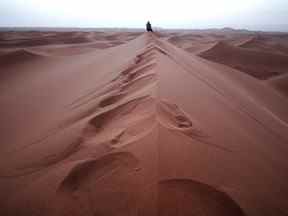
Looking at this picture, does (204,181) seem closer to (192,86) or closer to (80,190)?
(80,190)

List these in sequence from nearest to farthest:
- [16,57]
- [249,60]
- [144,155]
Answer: [144,155]
[16,57]
[249,60]

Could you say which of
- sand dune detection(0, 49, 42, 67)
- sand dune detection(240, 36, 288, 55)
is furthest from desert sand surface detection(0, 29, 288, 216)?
sand dune detection(240, 36, 288, 55)

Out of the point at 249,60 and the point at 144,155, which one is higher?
the point at 144,155

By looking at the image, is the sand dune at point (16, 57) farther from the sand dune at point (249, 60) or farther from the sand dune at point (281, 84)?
the sand dune at point (281, 84)

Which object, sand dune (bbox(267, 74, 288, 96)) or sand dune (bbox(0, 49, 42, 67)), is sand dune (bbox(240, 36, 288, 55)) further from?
sand dune (bbox(0, 49, 42, 67))

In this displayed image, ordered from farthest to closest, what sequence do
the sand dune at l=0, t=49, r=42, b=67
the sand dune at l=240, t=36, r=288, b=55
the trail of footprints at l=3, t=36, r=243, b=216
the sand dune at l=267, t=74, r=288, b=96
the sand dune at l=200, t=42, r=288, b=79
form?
the sand dune at l=240, t=36, r=288, b=55 < the sand dune at l=200, t=42, r=288, b=79 < the sand dune at l=0, t=49, r=42, b=67 < the sand dune at l=267, t=74, r=288, b=96 < the trail of footprints at l=3, t=36, r=243, b=216

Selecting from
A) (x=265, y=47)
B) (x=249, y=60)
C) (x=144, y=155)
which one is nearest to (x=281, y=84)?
(x=249, y=60)

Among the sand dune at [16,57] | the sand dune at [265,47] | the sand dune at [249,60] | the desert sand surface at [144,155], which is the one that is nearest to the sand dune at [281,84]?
the sand dune at [249,60]

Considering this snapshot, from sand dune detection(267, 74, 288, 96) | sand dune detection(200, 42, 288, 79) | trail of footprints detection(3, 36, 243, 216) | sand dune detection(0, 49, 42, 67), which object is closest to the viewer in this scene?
trail of footprints detection(3, 36, 243, 216)

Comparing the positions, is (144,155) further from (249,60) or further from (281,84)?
(249,60)

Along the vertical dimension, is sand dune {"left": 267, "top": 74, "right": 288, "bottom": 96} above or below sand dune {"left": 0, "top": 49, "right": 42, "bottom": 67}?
below

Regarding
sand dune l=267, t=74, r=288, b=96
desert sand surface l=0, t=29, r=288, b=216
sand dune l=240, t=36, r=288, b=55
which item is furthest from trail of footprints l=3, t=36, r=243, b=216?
sand dune l=240, t=36, r=288, b=55

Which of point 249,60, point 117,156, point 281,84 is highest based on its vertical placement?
point 117,156

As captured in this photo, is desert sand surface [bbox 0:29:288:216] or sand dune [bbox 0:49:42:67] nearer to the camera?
A: desert sand surface [bbox 0:29:288:216]
